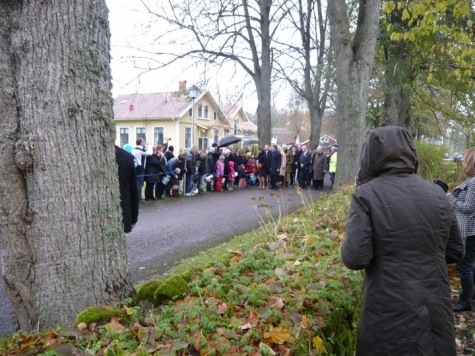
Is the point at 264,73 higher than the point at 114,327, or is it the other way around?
the point at 264,73

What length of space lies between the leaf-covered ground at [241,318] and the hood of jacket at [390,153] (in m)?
1.08

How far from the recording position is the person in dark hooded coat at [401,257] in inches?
95.0

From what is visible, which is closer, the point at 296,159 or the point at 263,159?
the point at 263,159

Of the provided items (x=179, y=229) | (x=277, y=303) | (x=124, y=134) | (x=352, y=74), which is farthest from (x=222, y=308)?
(x=124, y=134)

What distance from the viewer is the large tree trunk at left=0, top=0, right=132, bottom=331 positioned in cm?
282

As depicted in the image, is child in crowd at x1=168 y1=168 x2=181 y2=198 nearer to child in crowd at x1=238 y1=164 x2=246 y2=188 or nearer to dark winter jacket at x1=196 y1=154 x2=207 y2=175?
dark winter jacket at x1=196 y1=154 x2=207 y2=175

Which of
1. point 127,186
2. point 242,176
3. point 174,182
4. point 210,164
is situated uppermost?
point 127,186

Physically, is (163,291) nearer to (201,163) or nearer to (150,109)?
(201,163)

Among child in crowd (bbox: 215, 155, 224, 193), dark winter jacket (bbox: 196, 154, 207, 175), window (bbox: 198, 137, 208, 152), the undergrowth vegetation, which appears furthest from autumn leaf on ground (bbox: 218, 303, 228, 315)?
window (bbox: 198, 137, 208, 152)

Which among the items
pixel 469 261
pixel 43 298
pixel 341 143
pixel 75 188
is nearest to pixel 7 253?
pixel 43 298

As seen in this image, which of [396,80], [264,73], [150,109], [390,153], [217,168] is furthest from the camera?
[150,109]

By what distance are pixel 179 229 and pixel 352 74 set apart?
18.6 feet

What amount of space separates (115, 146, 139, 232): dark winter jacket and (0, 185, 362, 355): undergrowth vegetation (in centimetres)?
159

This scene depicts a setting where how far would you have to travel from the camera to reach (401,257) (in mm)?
2451
